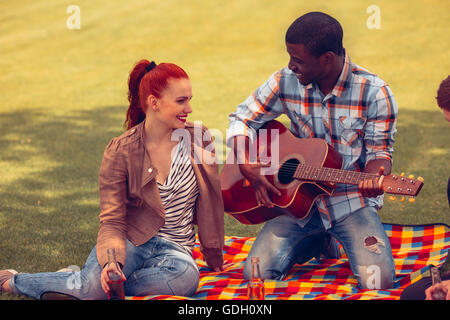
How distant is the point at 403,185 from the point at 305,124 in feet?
3.60

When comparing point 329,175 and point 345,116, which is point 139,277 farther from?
point 345,116

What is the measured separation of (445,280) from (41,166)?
6222mm

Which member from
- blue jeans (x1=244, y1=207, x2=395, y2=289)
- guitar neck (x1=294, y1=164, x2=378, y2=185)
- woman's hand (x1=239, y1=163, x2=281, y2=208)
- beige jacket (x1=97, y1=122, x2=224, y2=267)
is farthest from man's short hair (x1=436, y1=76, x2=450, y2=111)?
beige jacket (x1=97, y1=122, x2=224, y2=267)

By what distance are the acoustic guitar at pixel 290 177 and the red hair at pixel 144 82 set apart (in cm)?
96

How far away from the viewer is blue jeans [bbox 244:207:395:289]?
5043 mm

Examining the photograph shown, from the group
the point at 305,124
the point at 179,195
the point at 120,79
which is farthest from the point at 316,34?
the point at 120,79

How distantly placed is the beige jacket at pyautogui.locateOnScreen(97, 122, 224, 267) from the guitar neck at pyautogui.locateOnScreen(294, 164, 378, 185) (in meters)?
0.64

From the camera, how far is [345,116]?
523cm

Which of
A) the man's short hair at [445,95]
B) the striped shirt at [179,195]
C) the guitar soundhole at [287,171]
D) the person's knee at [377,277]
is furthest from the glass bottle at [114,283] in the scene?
the man's short hair at [445,95]

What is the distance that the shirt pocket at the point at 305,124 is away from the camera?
17.8 feet

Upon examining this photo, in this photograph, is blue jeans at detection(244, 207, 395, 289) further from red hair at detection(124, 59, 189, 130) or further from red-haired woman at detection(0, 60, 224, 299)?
red hair at detection(124, 59, 189, 130)

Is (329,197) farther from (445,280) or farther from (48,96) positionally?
(48,96)

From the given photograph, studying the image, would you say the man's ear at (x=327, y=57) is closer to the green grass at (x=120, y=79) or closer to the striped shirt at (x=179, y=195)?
the striped shirt at (x=179, y=195)

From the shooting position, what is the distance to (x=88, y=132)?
10859 mm
